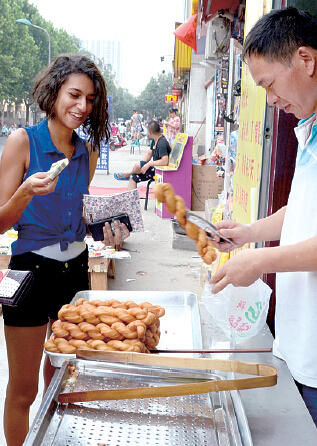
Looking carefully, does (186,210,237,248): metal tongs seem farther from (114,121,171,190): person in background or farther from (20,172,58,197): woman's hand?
(114,121,171,190): person in background

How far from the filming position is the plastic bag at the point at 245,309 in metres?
1.92

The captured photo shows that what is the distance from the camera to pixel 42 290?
2.27 m

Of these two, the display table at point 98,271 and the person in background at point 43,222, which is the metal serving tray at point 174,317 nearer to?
the person in background at point 43,222

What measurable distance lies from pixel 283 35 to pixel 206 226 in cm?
67

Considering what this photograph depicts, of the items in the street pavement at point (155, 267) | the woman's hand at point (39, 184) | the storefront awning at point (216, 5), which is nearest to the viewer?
the woman's hand at point (39, 184)

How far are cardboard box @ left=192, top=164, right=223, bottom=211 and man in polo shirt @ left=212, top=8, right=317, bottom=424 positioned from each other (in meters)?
8.40

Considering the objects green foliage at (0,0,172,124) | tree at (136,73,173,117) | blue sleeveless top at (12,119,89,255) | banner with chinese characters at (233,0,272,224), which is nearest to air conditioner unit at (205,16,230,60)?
banner with chinese characters at (233,0,272,224)

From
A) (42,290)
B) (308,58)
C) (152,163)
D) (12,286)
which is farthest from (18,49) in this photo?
(308,58)

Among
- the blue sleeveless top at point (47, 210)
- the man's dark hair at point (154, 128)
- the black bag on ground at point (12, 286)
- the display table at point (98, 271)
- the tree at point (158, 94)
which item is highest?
the tree at point (158, 94)

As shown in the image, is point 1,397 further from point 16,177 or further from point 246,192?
point 246,192

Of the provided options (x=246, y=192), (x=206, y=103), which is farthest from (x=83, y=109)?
(x=206, y=103)

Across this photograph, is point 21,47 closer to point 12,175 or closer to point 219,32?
point 219,32

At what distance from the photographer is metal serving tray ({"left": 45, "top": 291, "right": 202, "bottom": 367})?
1.90 m

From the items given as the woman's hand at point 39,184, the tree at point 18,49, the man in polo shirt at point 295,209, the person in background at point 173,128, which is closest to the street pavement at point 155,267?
the woman's hand at point 39,184
